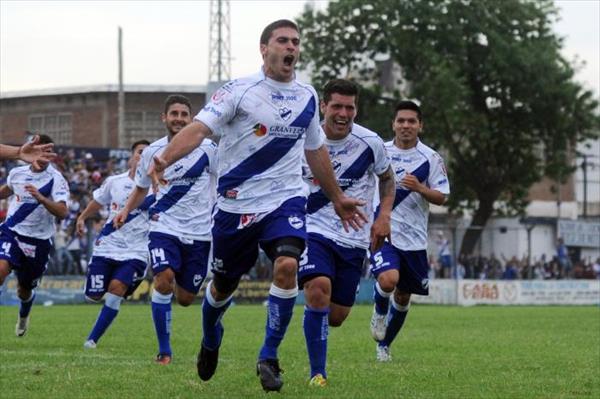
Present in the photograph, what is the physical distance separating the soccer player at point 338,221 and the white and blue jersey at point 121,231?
5.83 meters

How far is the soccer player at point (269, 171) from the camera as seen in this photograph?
988 centimetres

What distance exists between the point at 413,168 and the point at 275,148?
15.6 ft

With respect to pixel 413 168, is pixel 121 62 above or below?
above

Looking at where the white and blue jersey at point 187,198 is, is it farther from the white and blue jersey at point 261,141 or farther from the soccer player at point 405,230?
the white and blue jersey at point 261,141

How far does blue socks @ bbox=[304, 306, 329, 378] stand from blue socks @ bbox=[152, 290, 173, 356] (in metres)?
3.11

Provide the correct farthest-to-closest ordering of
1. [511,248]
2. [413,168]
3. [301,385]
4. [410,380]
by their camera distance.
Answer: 1. [511,248]
2. [413,168]
3. [410,380]
4. [301,385]

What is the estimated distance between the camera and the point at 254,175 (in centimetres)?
1005

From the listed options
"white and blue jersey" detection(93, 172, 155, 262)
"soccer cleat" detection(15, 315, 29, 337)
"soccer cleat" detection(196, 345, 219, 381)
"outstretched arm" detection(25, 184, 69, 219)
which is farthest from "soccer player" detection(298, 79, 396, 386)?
"soccer cleat" detection(15, 315, 29, 337)

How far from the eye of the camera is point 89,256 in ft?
119

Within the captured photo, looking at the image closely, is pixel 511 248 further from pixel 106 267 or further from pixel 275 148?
pixel 275 148

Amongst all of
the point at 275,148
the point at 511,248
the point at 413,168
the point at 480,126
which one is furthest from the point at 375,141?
the point at 480,126

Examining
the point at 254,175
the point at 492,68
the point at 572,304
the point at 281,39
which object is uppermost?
the point at 492,68

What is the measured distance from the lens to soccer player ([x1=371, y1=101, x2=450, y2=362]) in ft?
47.5

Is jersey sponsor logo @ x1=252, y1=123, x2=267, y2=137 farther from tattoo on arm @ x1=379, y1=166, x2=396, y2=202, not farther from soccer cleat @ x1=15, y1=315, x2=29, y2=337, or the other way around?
soccer cleat @ x1=15, y1=315, x2=29, y2=337
